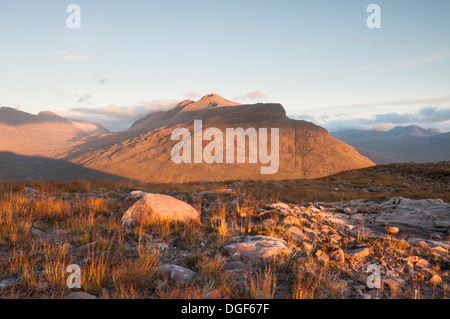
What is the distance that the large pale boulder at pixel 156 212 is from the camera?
6469mm

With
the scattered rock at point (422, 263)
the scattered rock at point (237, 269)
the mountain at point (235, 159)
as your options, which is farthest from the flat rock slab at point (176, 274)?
the mountain at point (235, 159)

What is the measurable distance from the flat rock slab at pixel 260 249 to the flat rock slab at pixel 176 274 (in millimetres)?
1169

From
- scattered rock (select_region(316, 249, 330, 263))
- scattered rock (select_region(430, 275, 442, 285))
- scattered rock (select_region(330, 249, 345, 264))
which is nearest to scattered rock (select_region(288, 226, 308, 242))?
scattered rock (select_region(316, 249, 330, 263))

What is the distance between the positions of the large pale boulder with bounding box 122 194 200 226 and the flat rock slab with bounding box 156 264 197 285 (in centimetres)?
273

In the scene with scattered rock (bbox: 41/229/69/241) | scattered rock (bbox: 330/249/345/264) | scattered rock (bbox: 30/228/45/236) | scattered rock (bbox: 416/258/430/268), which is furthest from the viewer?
scattered rock (bbox: 30/228/45/236)

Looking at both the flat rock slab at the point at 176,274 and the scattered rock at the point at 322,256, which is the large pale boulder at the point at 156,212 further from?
the scattered rock at the point at 322,256

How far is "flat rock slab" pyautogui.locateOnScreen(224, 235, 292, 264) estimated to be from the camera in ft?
14.6

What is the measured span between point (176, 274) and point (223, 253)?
1.39 m

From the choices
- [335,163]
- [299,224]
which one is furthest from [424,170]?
[335,163]

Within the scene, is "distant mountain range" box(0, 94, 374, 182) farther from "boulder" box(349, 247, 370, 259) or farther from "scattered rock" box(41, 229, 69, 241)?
"boulder" box(349, 247, 370, 259)

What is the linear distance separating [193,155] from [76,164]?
86986 mm

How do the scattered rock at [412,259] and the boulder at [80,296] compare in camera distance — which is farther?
the scattered rock at [412,259]

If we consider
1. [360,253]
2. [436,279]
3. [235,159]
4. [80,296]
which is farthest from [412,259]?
[235,159]
